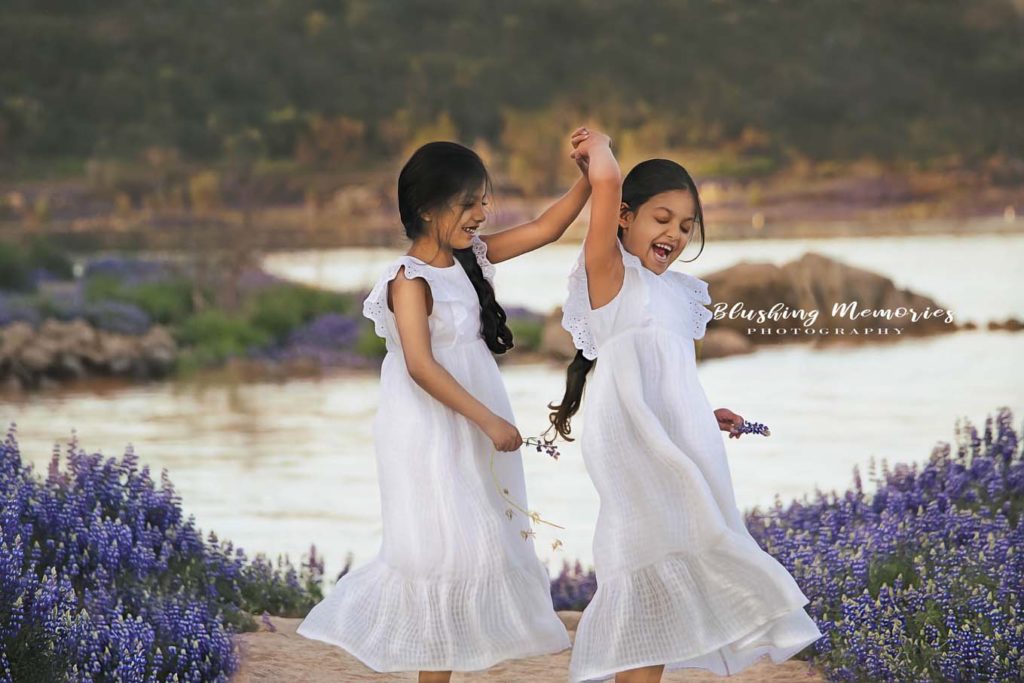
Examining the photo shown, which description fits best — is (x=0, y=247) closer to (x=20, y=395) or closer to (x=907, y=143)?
(x=20, y=395)

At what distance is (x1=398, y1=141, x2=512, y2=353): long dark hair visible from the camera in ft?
8.07

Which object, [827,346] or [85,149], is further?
[85,149]

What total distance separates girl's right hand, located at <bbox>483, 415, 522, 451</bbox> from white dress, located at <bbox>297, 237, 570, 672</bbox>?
15cm

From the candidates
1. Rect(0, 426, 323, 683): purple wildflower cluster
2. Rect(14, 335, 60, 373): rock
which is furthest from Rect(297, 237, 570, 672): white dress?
Rect(14, 335, 60, 373): rock

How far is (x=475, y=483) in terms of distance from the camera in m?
2.47

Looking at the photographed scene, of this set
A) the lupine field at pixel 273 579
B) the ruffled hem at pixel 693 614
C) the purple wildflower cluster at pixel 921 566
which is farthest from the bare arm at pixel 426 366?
the purple wildflower cluster at pixel 921 566

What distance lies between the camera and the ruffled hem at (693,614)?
7.64ft

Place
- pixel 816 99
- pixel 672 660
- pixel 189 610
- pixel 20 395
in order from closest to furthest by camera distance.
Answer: pixel 672 660, pixel 189 610, pixel 20 395, pixel 816 99

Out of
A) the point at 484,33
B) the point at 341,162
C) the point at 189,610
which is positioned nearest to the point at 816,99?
the point at 484,33

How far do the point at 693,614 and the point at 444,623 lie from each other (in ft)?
1.45

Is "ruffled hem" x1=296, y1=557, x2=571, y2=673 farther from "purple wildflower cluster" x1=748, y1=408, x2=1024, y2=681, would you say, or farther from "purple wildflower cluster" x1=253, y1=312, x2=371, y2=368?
"purple wildflower cluster" x1=253, y1=312, x2=371, y2=368

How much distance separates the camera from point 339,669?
3.24 metres

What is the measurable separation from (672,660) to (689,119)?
4.29m

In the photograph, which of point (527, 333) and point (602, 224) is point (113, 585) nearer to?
Answer: point (602, 224)
